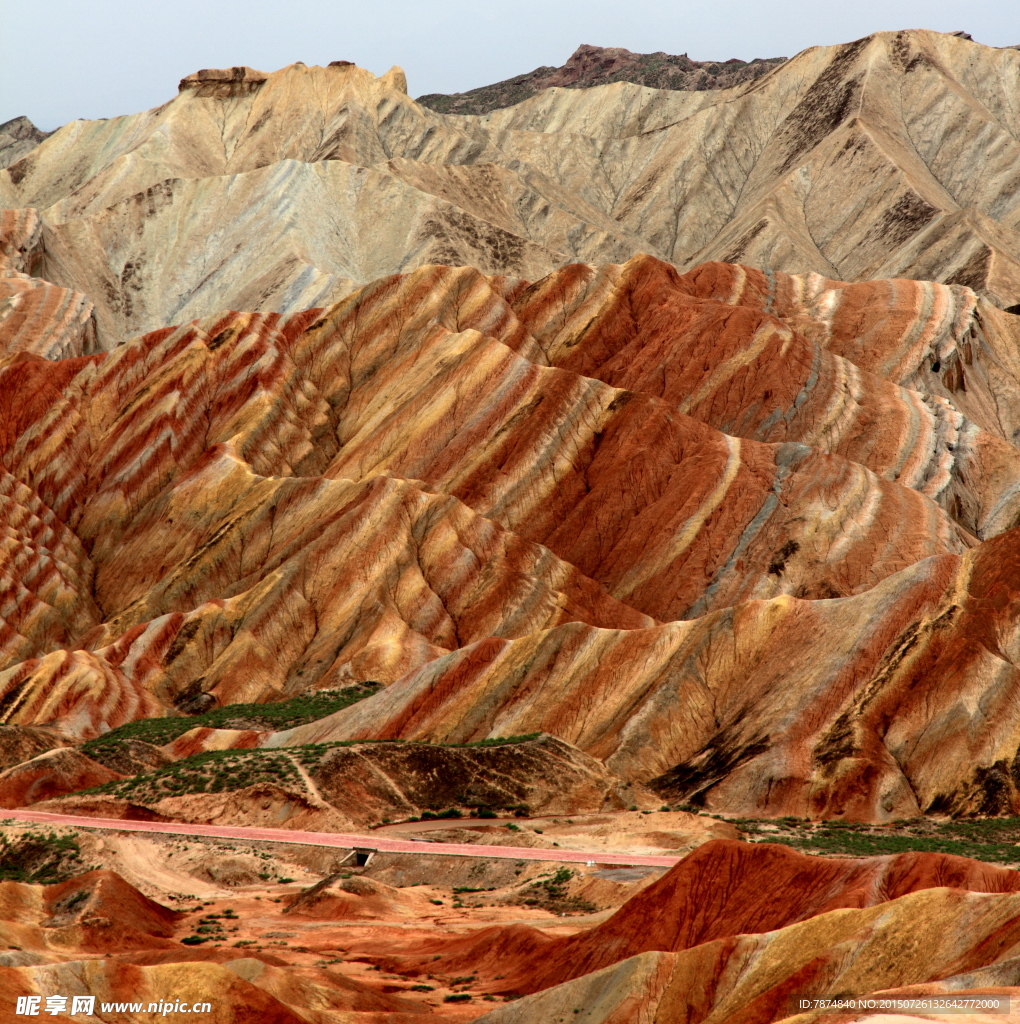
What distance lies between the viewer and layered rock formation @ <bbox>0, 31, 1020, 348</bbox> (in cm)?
14538

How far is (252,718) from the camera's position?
69.0 metres

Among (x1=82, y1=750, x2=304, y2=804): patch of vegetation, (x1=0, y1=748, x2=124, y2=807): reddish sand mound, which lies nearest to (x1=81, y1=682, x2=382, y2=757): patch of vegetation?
(x1=0, y1=748, x2=124, y2=807): reddish sand mound

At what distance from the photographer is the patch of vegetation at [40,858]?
138 ft

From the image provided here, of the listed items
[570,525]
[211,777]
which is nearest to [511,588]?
[570,525]

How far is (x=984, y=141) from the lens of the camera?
172 m

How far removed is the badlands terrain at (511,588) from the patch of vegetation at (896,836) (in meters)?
0.30

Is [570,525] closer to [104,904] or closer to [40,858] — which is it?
[40,858]

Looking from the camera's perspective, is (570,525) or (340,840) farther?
(570,525)

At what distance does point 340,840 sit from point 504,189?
142 m

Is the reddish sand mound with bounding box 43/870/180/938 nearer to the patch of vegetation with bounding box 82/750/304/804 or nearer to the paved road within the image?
the paved road

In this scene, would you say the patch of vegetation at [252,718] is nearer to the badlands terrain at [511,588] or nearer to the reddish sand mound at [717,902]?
the badlands terrain at [511,588]

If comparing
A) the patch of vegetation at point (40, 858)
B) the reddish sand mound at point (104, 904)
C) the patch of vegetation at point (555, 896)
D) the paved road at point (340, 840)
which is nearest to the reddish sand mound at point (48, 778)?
the paved road at point (340, 840)

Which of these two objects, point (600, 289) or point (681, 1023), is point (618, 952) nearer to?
point (681, 1023)

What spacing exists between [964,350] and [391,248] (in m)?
63.6
